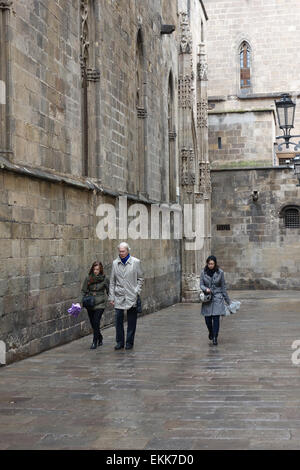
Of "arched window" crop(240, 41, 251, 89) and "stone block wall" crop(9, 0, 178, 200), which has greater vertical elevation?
"arched window" crop(240, 41, 251, 89)

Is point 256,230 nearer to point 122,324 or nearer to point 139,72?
point 139,72

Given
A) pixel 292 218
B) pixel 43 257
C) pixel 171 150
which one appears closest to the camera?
pixel 43 257

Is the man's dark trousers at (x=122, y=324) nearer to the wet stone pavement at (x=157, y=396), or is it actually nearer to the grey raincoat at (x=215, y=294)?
the wet stone pavement at (x=157, y=396)

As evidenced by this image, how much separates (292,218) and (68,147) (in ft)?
62.3

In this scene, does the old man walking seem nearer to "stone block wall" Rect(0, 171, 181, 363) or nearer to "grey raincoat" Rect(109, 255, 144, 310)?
"grey raincoat" Rect(109, 255, 144, 310)

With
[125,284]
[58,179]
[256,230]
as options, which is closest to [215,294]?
[125,284]

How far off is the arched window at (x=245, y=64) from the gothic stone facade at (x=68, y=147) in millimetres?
19684

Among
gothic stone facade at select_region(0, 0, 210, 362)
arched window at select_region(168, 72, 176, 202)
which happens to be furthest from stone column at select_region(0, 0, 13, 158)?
arched window at select_region(168, 72, 176, 202)

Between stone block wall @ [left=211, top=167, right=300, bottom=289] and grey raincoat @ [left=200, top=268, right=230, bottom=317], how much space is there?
60.4 feet

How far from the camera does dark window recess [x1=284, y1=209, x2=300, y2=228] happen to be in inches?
1204

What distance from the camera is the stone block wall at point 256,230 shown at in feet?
100

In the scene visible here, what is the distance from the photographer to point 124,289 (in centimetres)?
1170

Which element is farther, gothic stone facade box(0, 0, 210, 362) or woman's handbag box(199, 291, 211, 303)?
woman's handbag box(199, 291, 211, 303)

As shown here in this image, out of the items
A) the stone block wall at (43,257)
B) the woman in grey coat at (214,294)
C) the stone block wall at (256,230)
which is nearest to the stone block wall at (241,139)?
the stone block wall at (256,230)
